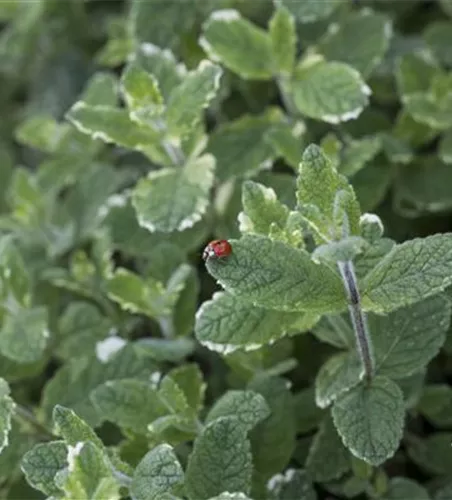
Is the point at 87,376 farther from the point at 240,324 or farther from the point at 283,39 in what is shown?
the point at 283,39

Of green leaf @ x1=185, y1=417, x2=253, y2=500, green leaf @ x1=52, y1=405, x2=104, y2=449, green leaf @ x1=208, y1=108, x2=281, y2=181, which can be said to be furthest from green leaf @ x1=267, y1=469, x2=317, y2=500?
green leaf @ x1=208, y1=108, x2=281, y2=181

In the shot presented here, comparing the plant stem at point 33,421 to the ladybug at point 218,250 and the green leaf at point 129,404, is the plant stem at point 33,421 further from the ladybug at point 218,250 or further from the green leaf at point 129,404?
the ladybug at point 218,250

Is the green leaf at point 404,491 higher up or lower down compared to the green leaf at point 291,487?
lower down

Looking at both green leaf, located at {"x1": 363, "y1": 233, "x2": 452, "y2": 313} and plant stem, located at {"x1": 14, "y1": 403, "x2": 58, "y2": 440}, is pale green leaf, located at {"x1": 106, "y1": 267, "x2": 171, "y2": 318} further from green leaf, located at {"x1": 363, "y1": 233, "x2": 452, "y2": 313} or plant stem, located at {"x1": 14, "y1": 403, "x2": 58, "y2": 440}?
green leaf, located at {"x1": 363, "y1": 233, "x2": 452, "y2": 313}

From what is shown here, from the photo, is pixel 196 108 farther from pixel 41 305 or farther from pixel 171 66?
pixel 41 305

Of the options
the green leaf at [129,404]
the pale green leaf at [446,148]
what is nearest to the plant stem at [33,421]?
the green leaf at [129,404]
